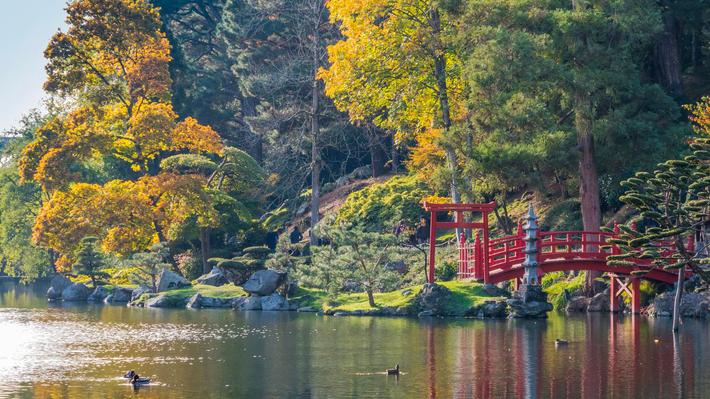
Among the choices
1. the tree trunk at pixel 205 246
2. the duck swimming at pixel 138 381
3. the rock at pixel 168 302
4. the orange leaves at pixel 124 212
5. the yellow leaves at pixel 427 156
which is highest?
the yellow leaves at pixel 427 156

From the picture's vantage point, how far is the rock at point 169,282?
179 ft

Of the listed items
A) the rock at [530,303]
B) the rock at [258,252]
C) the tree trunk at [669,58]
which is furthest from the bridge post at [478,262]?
the rock at [258,252]

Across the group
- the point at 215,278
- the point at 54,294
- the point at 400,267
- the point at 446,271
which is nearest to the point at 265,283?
the point at 215,278

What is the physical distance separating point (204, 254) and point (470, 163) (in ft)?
67.4

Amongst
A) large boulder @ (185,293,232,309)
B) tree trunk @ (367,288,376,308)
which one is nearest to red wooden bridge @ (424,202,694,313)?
tree trunk @ (367,288,376,308)

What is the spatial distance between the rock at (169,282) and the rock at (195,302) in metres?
2.72

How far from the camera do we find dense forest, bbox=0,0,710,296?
44.0 metres

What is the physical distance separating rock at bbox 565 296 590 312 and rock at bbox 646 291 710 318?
9.22ft

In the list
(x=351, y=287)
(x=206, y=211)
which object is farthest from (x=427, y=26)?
(x=206, y=211)

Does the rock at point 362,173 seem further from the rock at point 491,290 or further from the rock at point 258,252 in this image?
the rock at point 491,290

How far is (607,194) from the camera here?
48438mm

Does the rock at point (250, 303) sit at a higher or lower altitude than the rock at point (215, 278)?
lower

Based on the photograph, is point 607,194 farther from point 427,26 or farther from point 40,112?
point 40,112

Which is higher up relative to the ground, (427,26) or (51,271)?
(427,26)
